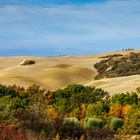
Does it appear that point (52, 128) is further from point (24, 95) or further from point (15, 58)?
point (15, 58)

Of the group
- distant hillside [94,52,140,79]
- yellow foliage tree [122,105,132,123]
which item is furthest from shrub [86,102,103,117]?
distant hillside [94,52,140,79]

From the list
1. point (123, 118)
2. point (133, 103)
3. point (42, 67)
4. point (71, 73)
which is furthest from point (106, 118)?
point (42, 67)

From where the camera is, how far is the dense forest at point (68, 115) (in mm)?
17062

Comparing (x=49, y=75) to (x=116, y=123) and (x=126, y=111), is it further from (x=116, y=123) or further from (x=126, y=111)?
(x=116, y=123)

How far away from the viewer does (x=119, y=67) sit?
7862 cm

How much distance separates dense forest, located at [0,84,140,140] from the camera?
17062 millimetres

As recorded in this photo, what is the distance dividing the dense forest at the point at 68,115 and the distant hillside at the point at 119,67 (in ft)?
118

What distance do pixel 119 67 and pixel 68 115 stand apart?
4886 cm

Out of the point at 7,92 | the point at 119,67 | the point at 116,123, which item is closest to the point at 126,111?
the point at 116,123

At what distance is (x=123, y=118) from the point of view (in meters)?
28.9

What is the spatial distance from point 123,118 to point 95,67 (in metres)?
56.2

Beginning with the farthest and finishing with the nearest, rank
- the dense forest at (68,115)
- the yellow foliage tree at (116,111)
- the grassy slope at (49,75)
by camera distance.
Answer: the grassy slope at (49,75) < the yellow foliage tree at (116,111) < the dense forest at (68,115)

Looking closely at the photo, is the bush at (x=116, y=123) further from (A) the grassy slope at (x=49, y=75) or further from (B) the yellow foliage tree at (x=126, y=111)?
(A) the grassy slope at (x=49, y=75)

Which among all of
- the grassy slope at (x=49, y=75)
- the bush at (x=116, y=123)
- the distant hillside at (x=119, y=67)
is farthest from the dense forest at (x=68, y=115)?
the distant hillside at (x=119, y=67)
